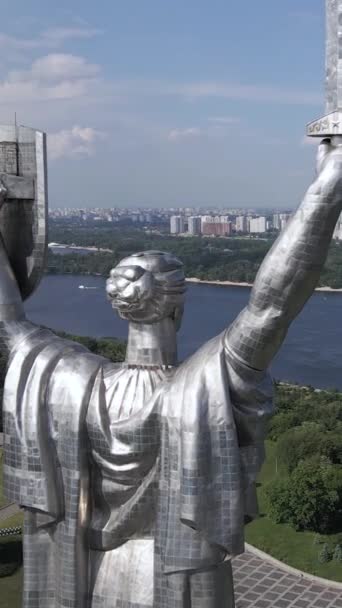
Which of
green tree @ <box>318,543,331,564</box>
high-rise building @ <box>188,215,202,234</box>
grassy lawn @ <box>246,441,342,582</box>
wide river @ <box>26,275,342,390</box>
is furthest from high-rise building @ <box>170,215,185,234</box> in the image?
green tree @ <box>318,543,331,564</box>

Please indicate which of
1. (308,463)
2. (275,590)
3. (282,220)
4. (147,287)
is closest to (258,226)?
(308,463)

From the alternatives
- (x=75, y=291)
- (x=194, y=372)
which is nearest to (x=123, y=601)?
(x=194, y=372)

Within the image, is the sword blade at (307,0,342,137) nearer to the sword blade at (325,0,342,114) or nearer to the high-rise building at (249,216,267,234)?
the sword blade at (325,0,342,114)

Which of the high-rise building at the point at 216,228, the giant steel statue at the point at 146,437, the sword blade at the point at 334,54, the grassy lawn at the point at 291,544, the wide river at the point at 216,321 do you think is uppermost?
the sword blade at the point at 334,54

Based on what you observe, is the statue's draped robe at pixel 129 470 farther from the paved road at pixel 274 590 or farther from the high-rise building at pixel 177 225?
the high-rise building at pixel 177 225

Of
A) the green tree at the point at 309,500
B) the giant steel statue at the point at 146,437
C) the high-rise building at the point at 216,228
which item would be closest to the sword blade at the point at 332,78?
the giant steel statue at the point at 146,437
